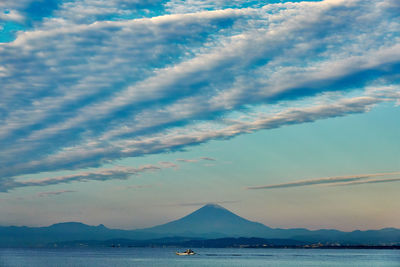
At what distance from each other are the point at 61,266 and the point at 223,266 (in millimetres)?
62675

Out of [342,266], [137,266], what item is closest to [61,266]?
[137,266]

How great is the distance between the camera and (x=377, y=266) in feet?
623

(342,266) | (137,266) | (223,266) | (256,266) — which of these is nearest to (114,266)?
(137,266)

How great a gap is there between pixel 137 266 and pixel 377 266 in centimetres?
9283

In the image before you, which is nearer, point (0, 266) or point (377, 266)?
point (0, 266)

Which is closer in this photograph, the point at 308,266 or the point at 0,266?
the point at 0,266

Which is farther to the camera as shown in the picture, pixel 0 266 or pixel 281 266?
pixel 281 266

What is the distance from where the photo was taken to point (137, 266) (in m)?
191

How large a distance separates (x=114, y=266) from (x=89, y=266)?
9.39 meters

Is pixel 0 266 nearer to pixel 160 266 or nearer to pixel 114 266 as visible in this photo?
pixel 114 266

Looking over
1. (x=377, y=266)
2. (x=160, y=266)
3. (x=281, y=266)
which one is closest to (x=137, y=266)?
(x=160, y=266)

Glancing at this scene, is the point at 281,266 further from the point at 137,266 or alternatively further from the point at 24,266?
the point at 24,266

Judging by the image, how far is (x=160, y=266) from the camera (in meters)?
191

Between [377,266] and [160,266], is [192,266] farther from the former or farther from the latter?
[377,266]
